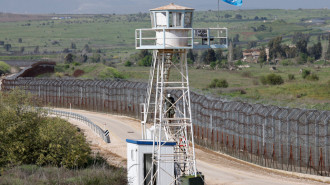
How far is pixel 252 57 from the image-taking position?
189125 millimetres

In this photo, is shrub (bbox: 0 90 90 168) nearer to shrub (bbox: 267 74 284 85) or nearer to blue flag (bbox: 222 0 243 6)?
blue flag (bbox: 222 0 243 6)

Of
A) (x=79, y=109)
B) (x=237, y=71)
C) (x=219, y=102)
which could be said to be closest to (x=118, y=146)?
(x=219, y=102)

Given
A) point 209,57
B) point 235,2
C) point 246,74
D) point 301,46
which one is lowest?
point 246,74

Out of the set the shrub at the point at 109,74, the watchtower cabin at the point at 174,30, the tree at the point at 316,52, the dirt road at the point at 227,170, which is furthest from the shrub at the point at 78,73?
the watchtower cabin at the point at 174,30

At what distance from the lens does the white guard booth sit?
3603 cm

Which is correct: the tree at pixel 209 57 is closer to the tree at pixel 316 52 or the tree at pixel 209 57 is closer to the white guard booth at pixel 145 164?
the tree at pixel 316 52

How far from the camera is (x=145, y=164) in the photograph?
36750 mm

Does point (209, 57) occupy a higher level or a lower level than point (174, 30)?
lower

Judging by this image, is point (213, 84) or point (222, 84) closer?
point (222, 84)

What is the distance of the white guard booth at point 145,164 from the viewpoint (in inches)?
1419

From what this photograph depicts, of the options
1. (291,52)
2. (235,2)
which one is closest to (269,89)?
(235,2)

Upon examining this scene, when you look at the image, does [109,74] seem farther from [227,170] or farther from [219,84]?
[227,170]

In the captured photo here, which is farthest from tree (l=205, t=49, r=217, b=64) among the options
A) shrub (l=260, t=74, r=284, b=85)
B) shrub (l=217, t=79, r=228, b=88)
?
shrub (l=260, t=74, r=284, b=85)

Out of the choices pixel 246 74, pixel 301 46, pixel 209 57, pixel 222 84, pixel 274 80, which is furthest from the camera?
pixel 301 46
